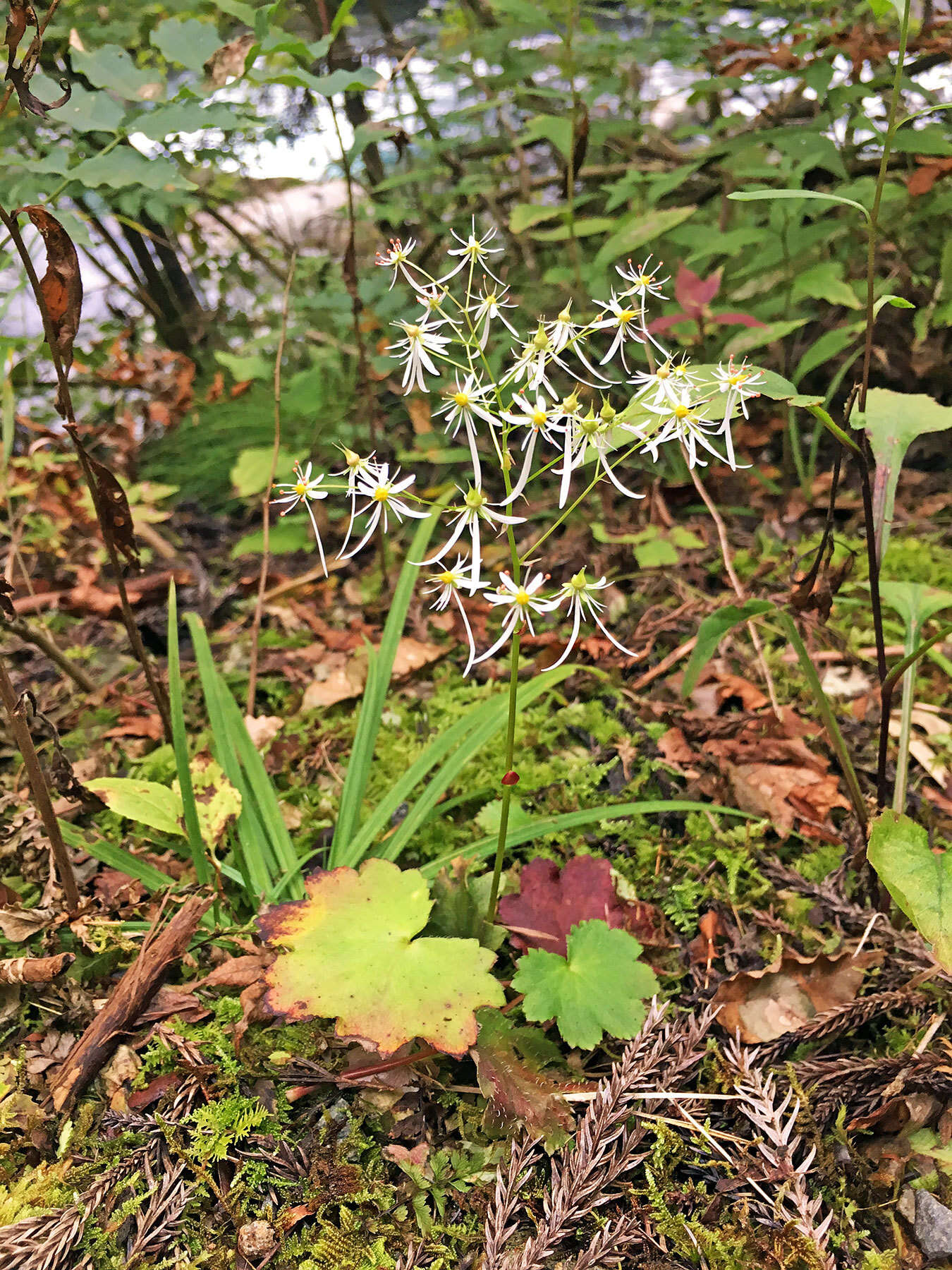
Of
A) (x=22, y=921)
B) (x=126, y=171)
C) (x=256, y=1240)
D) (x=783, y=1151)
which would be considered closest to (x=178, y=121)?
(x=126, y=171)

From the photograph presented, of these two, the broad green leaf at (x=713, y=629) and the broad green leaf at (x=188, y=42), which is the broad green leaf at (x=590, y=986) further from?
the broad green leaf at (x=188, y=42)


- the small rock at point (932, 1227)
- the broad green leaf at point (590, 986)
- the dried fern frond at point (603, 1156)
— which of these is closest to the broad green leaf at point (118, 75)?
the broad green leaf at point (590, 986)

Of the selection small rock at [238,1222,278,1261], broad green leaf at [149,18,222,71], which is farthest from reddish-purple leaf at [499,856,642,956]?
broad green leaf at [149,18,222,71]

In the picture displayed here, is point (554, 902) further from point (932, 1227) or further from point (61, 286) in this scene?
point (61, 286)

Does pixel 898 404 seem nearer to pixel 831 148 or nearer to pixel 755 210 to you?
pixel 831 148

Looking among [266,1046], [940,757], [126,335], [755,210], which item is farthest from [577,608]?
[126,335]

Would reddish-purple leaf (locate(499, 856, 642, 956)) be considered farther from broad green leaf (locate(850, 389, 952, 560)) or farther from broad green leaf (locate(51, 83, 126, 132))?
broad green leaf (locate(51, 83, 126, 132))
